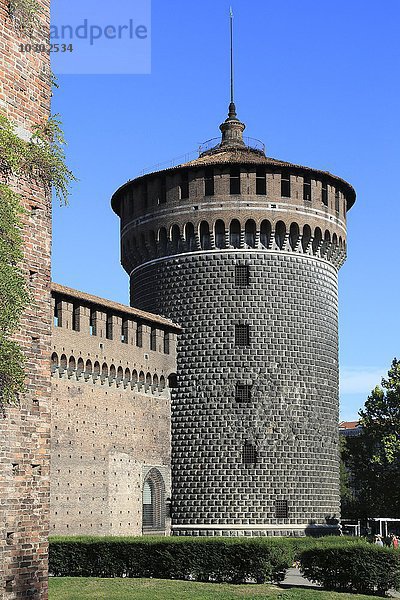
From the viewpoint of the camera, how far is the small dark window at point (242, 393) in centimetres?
3475

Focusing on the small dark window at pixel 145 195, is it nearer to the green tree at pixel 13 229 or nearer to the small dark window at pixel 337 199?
the small dark window at pixel 337 199

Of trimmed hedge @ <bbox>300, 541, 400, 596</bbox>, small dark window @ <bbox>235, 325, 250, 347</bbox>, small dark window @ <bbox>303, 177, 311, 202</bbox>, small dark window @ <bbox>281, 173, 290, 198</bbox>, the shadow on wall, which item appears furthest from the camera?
small dark window @ <bbox>303, 177, 311, 202</bbox>

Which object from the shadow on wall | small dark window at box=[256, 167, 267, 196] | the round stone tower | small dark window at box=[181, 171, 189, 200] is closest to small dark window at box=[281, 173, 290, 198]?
the round stone tower

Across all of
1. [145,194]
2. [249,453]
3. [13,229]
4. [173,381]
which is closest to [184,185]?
[145,194]

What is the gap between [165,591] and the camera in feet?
73.5

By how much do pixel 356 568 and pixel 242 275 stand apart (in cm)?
1496

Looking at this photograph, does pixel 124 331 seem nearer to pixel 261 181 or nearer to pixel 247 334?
pixel 247 334

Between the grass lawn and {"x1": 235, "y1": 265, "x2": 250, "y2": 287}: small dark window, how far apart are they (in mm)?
13937

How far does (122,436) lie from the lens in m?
32.7

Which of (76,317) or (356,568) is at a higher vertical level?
(76,317)

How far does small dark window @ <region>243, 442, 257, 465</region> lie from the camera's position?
34.2 meters

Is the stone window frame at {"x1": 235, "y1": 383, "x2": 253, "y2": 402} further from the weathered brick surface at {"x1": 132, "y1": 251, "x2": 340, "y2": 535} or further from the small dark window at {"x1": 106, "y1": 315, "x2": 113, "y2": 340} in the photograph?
the small dark window at {"x1": 106, "y1": 315, "x2": 113, "y2": 340}

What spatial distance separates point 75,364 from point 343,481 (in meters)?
36.1

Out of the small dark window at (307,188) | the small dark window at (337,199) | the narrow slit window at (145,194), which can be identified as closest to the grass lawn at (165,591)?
the narrow slit window at (145,194)
